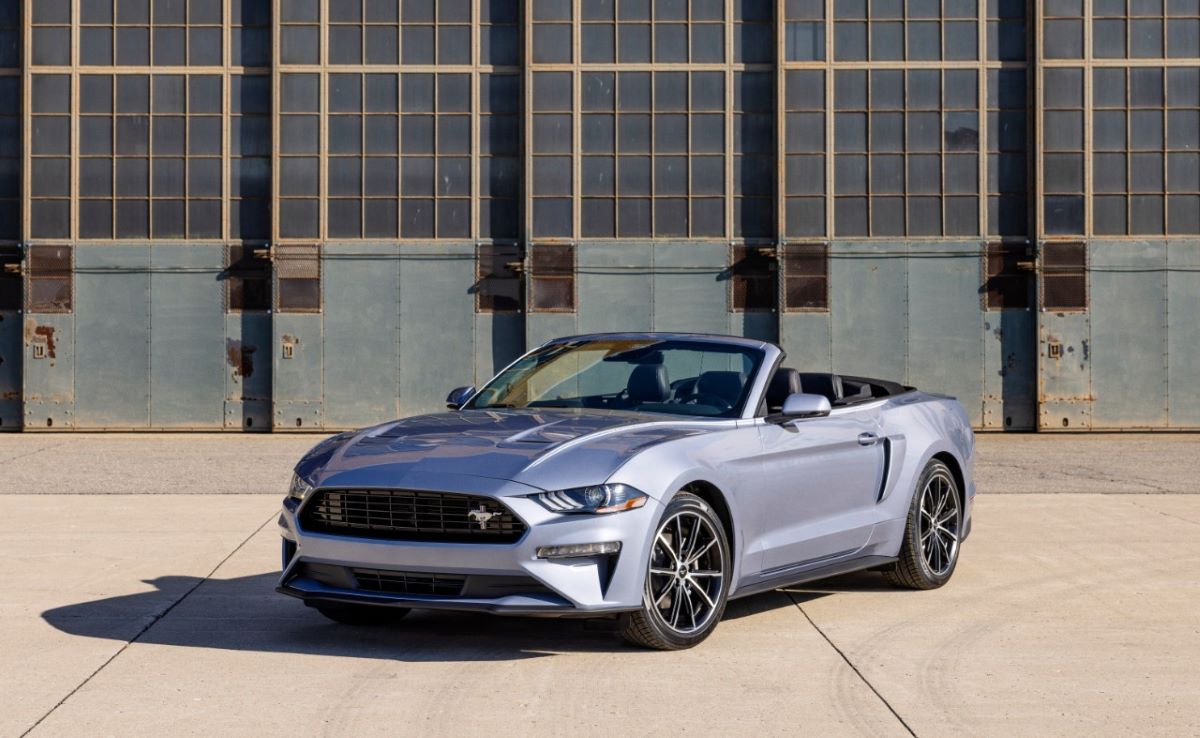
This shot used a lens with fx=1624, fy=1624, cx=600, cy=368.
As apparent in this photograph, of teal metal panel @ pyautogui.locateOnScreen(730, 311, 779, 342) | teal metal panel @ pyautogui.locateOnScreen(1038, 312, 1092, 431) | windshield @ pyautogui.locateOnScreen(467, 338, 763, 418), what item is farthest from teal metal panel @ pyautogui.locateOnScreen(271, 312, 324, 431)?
windshield @ pyautogui.locateOnScreen(467, 338, 763, 418)

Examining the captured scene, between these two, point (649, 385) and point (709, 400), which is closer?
point (709, 400)

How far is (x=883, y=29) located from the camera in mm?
24625

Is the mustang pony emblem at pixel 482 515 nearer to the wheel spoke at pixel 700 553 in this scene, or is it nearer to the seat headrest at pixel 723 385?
the wheel spoke at pixel 700 553

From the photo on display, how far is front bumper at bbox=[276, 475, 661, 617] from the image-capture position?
656cm

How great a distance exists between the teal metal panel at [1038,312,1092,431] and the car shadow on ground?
16.5 m

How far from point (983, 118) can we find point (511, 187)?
284 inches

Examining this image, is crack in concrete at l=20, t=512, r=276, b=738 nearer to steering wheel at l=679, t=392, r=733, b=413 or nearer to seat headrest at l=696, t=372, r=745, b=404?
steering wheel at l=679, t=392, r=733, b=413

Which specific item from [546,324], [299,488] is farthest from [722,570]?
[546,324]

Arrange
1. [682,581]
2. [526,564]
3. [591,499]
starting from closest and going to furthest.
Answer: [526,564]
[591,499]
[682,581]

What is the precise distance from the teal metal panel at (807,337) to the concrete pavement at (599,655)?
13.1 meters

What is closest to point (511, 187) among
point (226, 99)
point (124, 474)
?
point (226, 99)

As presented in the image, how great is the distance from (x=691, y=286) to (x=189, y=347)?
304 inches

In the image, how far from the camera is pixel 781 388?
27.1 ft

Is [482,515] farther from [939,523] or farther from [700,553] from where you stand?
[939,523]
